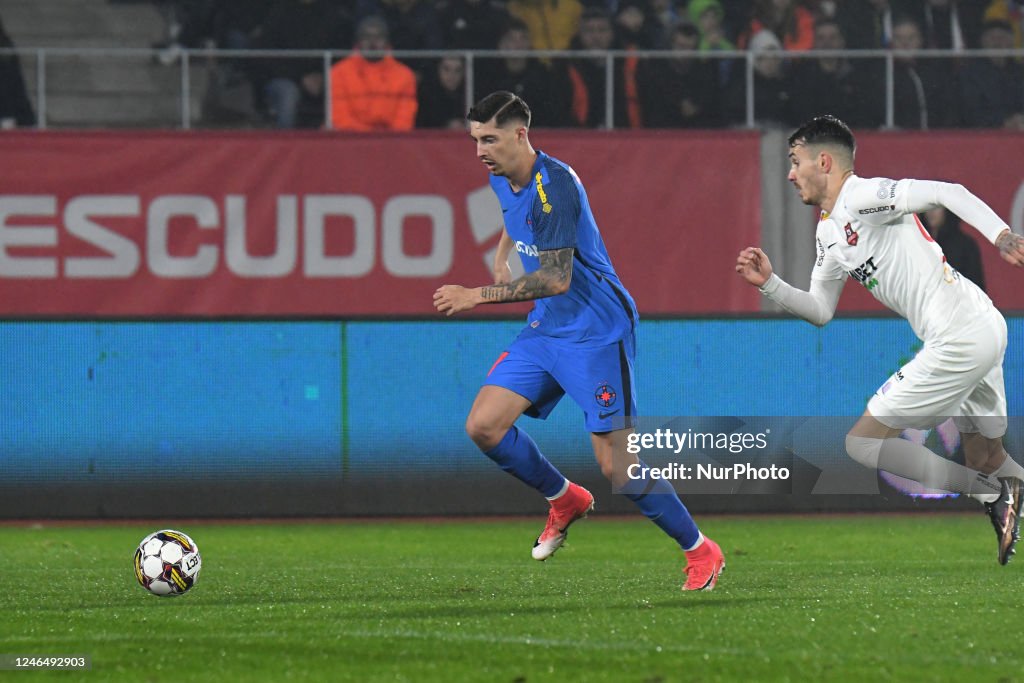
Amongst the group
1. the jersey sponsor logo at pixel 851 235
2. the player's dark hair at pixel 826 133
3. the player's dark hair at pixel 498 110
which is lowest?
the jersey sponsor logo at pixel 851 235

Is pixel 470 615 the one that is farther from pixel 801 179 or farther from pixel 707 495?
pixel 707 495

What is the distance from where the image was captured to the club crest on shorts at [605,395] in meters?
7.05

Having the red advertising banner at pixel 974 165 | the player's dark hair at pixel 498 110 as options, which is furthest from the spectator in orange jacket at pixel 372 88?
the player's dark hair at pixel 498 110

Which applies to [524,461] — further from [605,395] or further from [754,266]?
[754,266]

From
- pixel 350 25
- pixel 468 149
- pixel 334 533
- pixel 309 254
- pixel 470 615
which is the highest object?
pixel 350 25

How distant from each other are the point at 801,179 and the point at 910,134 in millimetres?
7215

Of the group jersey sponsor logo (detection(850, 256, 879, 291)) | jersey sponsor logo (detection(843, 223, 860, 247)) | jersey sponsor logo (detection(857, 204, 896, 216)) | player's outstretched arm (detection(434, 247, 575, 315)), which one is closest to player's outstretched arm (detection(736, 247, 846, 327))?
jersey sponsor logo (detection(850, 256, 879, 291))

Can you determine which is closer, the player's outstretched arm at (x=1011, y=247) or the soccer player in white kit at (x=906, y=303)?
the player's outstretched arm at (x=1011, y=247)

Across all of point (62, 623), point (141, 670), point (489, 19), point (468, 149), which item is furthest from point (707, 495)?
point (141, 670)

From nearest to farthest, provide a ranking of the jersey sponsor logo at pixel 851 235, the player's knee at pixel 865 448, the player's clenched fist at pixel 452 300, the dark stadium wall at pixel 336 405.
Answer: the player's clenched fist at pixel 452 300, the jersey sponsor logo at pixel 851 235, the player's knee at pixel 865 448, the dark stadium wall at pixel 336 405

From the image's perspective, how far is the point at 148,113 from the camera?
48.6ft

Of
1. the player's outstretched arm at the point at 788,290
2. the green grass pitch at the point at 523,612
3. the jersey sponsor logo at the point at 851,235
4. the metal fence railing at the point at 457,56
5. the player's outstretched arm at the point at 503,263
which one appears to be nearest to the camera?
the green grass pitch at the point at 523,612

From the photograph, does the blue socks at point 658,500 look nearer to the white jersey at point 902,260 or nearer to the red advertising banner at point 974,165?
the white jersey at point 902,260

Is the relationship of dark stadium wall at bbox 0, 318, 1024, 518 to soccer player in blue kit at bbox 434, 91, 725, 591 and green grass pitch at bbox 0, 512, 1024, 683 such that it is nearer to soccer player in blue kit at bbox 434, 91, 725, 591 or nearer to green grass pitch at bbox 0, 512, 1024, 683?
green grass pitch at bbox 0, 512, 1024, 683
